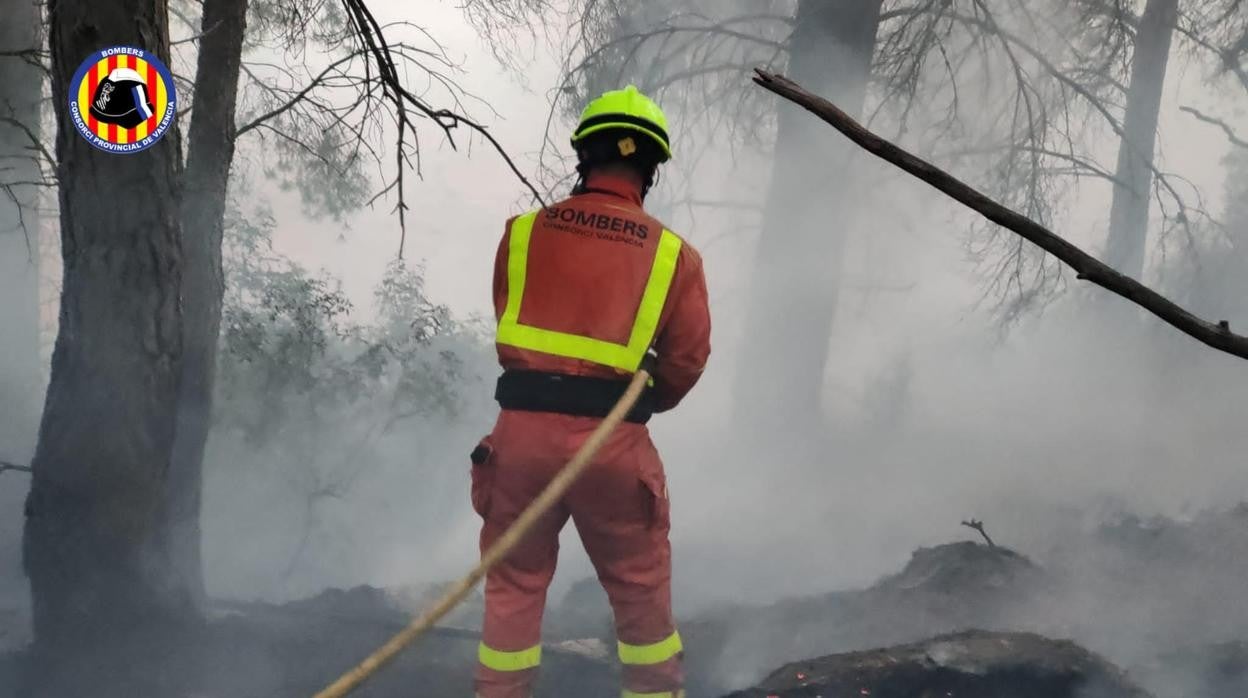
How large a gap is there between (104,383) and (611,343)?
7.89 ft

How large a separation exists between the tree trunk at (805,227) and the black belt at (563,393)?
5269 millimetres

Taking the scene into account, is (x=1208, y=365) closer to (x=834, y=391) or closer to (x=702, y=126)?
(x=834, y=391)

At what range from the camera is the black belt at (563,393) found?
2.86 m

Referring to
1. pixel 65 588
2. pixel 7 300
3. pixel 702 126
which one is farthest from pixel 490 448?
pixel 7 300

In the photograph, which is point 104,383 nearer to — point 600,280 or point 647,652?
point 600,280

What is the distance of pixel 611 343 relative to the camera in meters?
2.91

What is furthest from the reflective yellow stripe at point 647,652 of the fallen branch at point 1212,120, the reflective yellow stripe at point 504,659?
the fallen branch at point 1212,120

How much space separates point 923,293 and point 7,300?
9.82 metres

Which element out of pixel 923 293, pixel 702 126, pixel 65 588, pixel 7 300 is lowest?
pixel 65 588

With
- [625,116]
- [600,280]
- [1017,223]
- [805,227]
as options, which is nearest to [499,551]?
[600,280]

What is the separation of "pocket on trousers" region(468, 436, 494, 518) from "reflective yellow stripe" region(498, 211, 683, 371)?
0.35m

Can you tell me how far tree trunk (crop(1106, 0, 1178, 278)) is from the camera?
9461 mm

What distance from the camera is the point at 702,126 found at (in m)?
9.16

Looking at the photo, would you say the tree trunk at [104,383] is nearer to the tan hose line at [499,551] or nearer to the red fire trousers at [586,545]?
the red fire trousers at [586,545]
